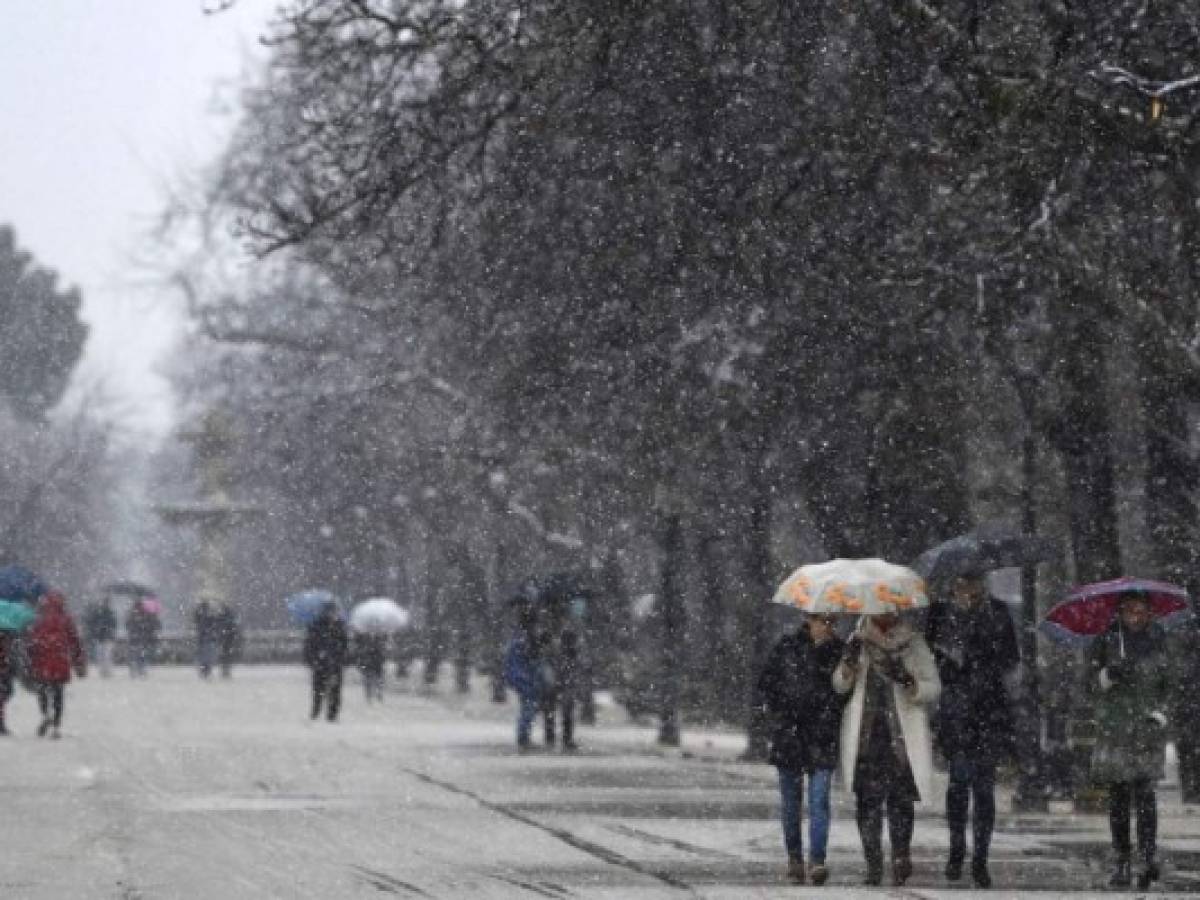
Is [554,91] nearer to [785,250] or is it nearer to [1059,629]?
[785,250]

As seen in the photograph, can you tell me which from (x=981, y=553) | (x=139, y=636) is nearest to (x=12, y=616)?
(x=981, y=553)

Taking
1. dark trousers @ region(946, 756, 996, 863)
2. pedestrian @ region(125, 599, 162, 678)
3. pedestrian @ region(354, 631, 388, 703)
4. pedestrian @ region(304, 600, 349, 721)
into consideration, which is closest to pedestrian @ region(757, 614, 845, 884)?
dark trousers @ region(946, 756, 996, 863)

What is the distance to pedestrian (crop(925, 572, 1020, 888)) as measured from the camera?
17859 mm

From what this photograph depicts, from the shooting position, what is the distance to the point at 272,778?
28.4 metres

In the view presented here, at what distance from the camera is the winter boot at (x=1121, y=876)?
57.2ft

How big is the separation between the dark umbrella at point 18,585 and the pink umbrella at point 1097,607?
79.1 ft

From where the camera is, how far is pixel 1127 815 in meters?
17.9

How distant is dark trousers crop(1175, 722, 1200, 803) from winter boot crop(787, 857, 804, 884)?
8678mm

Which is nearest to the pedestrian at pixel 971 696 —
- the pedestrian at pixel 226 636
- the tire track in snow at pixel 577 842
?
the tire track in snow at pixel 577 842

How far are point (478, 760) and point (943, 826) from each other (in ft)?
34.8

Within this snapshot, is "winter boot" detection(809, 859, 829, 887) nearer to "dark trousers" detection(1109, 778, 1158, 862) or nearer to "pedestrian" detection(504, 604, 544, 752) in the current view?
"dark trousers" detection(1109, 778, 1158, 862)

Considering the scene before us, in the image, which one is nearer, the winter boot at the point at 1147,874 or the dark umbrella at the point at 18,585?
the winter boot at the point at 1147,874

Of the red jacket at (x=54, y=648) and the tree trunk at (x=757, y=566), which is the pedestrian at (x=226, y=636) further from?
the tree trunk at (x=757, y=566)

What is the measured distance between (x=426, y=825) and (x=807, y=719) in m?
5.01
